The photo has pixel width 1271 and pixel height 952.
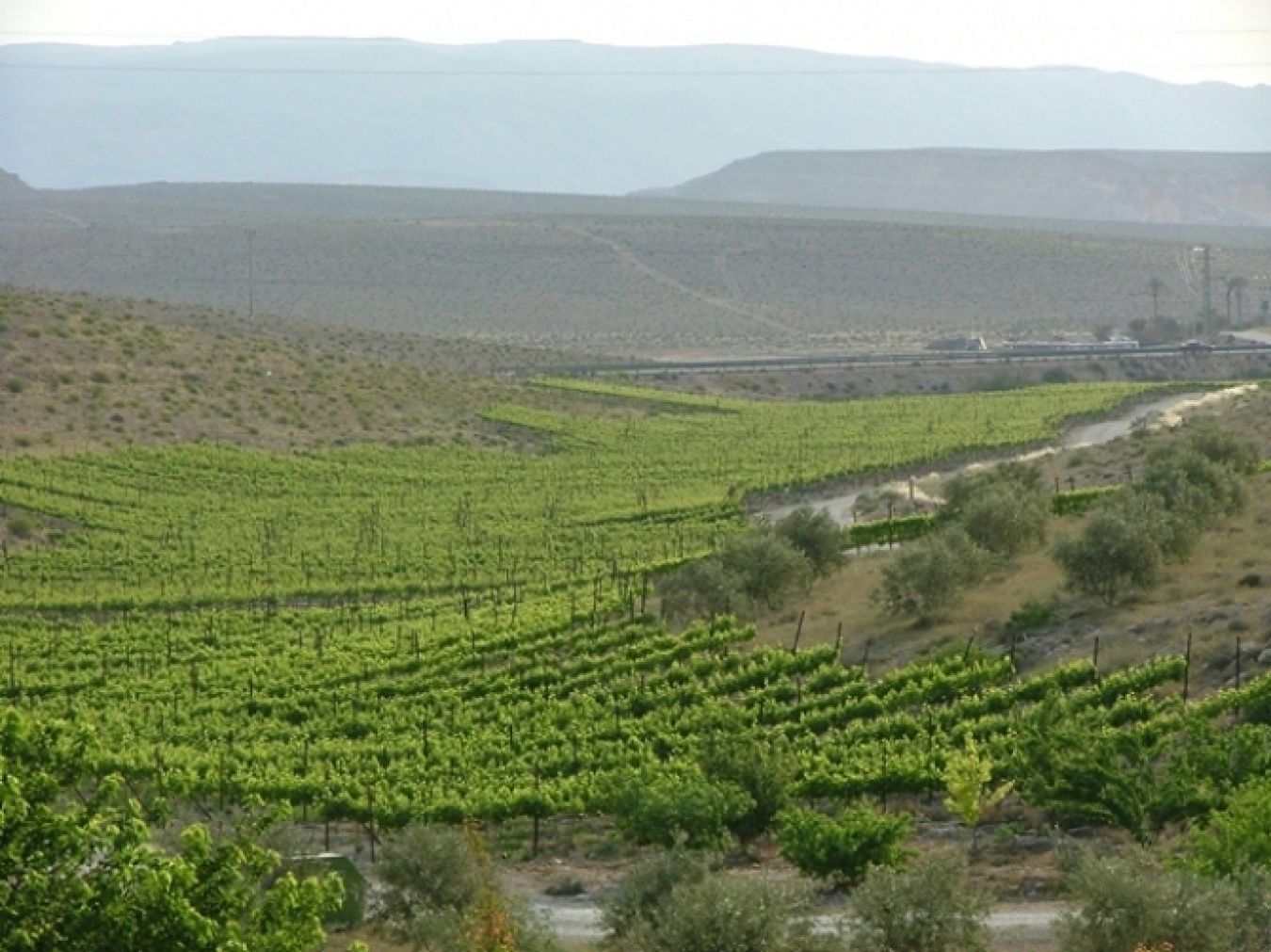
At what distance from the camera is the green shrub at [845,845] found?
24062mm

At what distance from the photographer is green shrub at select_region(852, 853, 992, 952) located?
19672mm

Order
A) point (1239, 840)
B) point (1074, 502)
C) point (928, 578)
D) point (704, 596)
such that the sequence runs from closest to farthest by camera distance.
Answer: point (1239, 840)
point (928, 578)
point (704, 596)
point (1074, 502)

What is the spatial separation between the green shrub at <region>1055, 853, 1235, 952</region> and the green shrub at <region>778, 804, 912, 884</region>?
188 inches

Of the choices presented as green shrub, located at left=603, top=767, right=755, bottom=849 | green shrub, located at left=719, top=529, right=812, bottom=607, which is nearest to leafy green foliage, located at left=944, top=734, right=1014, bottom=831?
green shrub, located at left=603, top=767, right=755, bottom=849

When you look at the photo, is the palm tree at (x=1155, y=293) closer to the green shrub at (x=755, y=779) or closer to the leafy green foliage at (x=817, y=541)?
the leafy green foliage at (x=817, y=541)

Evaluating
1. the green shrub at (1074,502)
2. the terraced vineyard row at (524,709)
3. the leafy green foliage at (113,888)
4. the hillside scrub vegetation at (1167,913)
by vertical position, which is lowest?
the terraced vineyard row at (524,709)

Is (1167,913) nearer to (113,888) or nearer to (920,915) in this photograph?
(920,915)

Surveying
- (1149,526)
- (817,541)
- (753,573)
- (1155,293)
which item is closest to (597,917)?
(1149,526)

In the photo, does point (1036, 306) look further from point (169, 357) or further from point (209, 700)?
point (209, 700)

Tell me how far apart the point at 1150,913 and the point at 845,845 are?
19.7 feet

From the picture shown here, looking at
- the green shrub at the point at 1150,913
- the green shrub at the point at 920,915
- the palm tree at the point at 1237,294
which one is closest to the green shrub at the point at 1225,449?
the green shrub at the point at 920,915

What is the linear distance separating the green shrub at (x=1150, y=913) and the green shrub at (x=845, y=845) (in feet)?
15.7

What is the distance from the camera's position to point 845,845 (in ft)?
79.2

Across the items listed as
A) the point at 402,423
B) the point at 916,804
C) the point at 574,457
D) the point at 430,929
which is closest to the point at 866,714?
the point at 916,804
